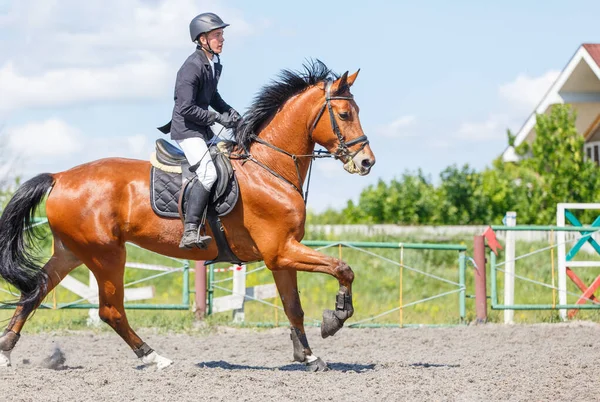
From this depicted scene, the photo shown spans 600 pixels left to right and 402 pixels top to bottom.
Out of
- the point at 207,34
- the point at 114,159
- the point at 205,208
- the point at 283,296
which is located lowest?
the point at 283,296

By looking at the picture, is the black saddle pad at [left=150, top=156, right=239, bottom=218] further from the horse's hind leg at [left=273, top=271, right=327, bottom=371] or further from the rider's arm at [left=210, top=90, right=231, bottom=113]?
the horse's hind leg at [left=273, top=271, right=327, bottom=371]

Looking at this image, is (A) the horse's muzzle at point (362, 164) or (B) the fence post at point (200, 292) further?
(B) the fence post at point (200, 292)

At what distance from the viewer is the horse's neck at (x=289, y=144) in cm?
727

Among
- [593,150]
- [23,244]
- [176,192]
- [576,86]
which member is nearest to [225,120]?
[176,192]

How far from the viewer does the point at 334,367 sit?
779 centimetres

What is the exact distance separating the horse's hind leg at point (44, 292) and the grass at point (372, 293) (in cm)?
347

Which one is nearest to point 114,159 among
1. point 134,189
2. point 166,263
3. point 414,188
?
point 134,189

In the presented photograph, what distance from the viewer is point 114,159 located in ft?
25.2

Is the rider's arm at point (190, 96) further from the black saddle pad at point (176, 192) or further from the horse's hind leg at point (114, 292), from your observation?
the horse's hind leg at point (114, 292)

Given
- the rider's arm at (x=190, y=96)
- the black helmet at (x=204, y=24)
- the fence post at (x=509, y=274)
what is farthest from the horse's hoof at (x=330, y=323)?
the fence post at (x=509, y=274)

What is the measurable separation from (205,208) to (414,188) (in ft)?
54.2

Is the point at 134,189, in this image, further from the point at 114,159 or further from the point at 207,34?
the point at 207,34

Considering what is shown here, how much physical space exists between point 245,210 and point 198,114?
3.06ft

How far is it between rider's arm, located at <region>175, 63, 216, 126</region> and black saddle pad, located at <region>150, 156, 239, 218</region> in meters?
0.43
